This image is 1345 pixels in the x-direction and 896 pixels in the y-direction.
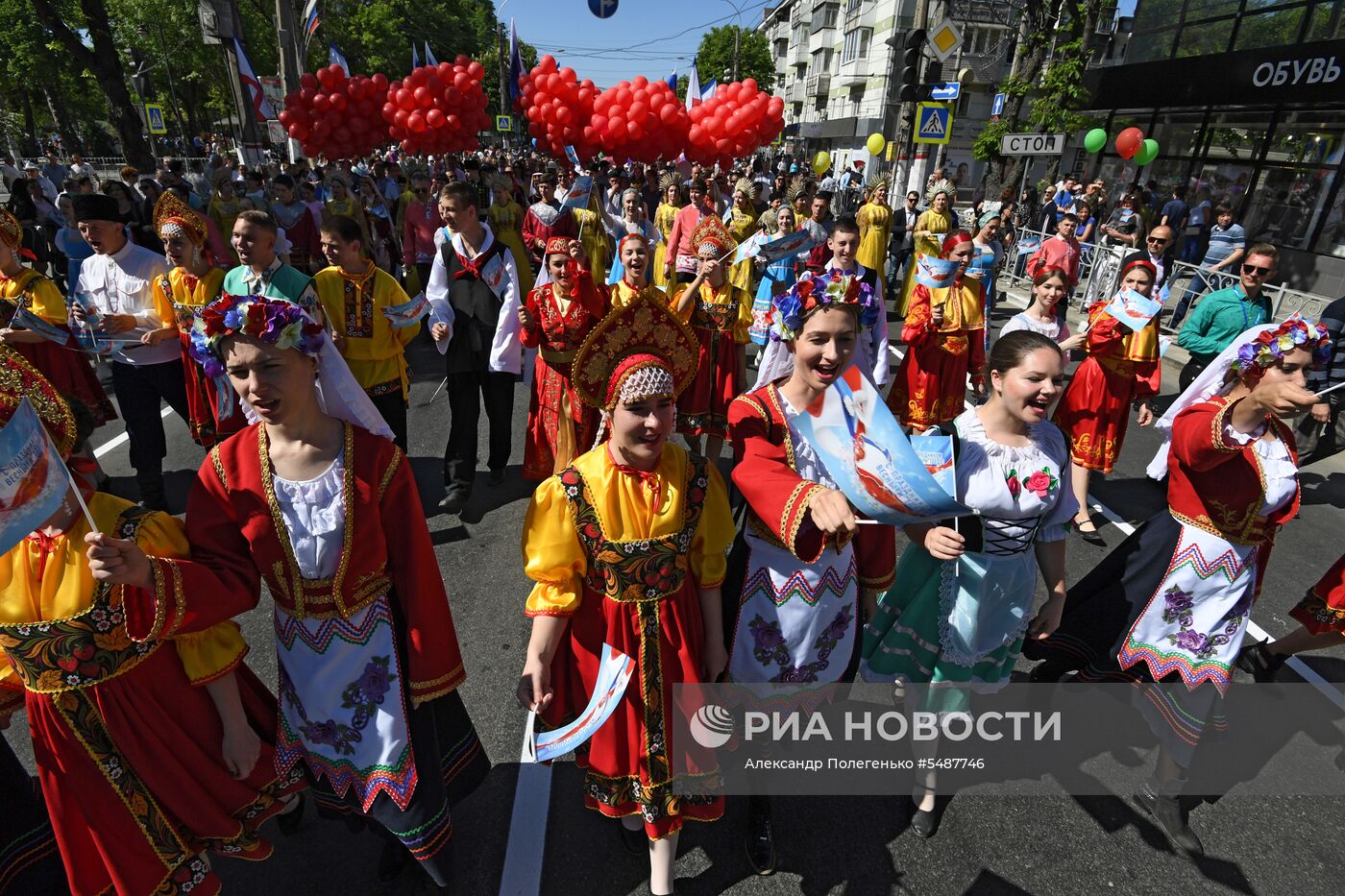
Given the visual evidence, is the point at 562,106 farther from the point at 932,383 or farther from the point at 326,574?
the point at 326,574

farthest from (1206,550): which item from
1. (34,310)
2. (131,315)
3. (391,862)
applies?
(34,310)

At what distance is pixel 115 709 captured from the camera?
6.41ft

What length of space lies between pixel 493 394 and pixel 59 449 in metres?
3.79

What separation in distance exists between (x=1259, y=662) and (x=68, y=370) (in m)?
7.60

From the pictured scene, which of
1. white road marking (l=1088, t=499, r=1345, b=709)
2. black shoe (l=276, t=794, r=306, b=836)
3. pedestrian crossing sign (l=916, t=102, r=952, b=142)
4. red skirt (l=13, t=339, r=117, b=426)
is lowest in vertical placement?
white road marking (l=1088, t=499, r=1345, b=709)

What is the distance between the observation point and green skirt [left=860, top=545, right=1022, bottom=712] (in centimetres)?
285

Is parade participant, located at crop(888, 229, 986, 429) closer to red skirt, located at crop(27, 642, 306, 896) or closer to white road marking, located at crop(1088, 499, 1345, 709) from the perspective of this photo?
white road marking, located at crop(1088, 499, 1345, 709)

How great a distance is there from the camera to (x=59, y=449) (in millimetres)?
1842

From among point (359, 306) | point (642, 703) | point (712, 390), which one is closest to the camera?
point (642, 703)

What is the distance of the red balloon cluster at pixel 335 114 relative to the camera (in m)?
12.1

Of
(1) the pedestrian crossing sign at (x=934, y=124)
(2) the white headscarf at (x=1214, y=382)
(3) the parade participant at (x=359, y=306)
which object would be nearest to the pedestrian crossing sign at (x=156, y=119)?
(1) the pedestrian crossing sign at (x=934, y=124)

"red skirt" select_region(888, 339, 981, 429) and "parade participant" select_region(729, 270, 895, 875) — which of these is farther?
"red skirt" select_region(888, 339, 981, 429)

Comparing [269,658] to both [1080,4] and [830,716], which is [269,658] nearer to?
[830,716]

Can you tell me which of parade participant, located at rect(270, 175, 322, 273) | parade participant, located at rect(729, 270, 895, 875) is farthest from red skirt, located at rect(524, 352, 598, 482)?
parade participant, located at rect(270, 175, 322, 273)
